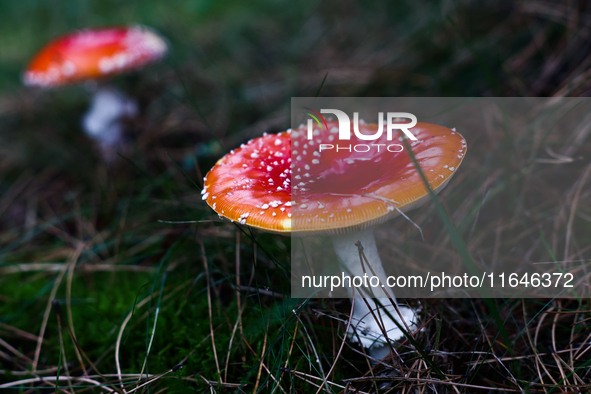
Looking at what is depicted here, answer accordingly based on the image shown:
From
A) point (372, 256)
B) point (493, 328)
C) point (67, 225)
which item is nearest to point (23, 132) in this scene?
point (67, 225)

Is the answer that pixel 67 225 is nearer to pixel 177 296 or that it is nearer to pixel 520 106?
pixel 177 296

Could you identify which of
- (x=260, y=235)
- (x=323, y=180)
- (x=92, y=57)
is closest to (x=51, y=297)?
(x=260, y=235)

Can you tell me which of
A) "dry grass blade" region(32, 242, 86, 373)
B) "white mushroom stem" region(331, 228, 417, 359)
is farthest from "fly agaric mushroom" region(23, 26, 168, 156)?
"white mushroom stem" region(331, 228, 417, 359)

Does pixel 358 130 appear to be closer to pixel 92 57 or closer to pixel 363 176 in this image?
pixel 363 176

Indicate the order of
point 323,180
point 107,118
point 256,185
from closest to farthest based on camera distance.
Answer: point 256,185
point 323,180
point 107,118

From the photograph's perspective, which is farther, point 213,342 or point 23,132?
point 23,132

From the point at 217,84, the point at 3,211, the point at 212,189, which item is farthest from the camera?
the point at 217,84

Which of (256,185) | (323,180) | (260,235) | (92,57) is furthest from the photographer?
(92,57)
